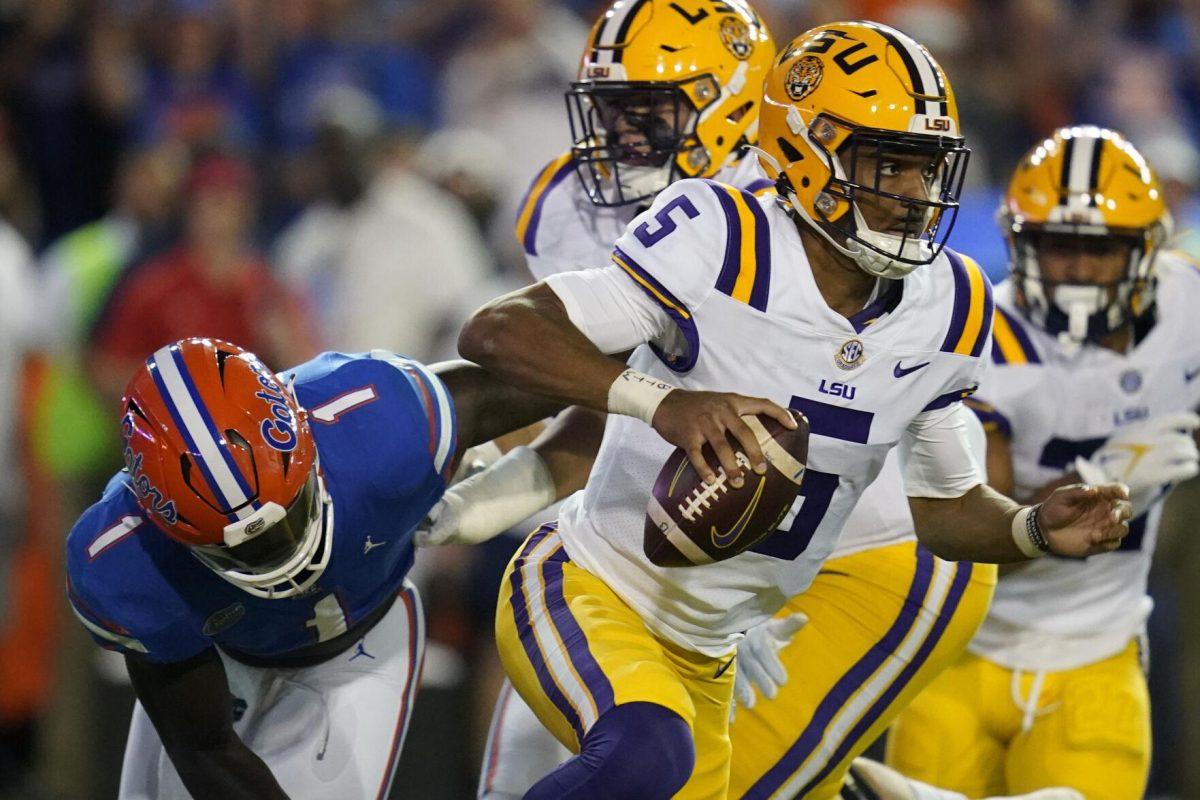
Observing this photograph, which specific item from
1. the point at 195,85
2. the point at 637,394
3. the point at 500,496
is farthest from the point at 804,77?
the point at 195,85

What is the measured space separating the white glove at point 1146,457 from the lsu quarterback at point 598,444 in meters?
0.45

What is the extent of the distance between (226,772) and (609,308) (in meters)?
1.26

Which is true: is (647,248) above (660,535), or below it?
above

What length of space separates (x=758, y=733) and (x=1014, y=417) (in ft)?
3.56

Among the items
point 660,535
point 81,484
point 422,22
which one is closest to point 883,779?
point 660,535

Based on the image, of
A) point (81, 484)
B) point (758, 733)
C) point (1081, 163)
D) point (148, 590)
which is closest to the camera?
point (148, 590)

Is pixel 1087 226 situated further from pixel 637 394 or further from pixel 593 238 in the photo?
pixel 637 394

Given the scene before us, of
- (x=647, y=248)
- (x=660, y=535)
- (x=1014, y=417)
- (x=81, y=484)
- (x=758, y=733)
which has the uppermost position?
(x=647, y=248)

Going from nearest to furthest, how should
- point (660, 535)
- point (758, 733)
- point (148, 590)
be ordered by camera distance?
point (660, 535) → point (148, 590) → point (758, 733)

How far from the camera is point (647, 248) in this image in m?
3.42

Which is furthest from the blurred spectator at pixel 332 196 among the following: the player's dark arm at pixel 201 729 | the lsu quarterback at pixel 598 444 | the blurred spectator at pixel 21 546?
the player's dark arm at pixel 201 729

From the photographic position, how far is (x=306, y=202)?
7547mm

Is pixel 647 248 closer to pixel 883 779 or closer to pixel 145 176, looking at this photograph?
pixel 883 779

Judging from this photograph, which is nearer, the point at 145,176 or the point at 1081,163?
the point at 1081,163
